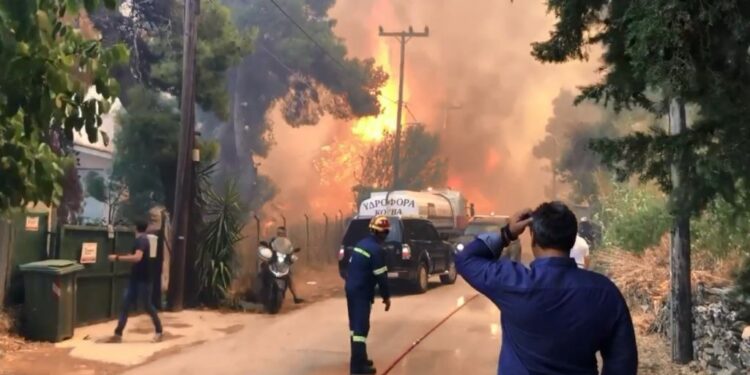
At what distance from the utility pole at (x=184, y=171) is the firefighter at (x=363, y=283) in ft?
20.3

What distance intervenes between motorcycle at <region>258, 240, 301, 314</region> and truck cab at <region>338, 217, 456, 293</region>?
2630 mm

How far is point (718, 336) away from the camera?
7.65 m

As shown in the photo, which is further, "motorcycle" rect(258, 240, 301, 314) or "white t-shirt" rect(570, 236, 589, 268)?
"motorcycle" rect(258, 240, 301, 314)

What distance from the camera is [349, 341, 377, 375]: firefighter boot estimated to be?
25.6 feet

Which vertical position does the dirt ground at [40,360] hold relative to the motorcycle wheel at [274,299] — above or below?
below

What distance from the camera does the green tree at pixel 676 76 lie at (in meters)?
3.96

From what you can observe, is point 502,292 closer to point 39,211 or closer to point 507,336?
point 507,336

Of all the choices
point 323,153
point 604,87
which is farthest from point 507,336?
point 323,153

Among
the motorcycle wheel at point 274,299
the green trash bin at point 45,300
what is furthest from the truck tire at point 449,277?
the green trash bin at point 45,300

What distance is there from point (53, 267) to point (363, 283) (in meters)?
Result: 4.14

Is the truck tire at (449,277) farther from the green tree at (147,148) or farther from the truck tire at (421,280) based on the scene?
the green tree at (147,148)

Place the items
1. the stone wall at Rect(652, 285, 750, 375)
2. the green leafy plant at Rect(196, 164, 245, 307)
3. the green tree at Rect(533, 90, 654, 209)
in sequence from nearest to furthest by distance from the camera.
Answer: the stone wall at Rect(652, 285, 750, 375), the green leafy plant at Rect(196, 164, 245, 307), the green tree at Rect(533, 90, 654, 209)

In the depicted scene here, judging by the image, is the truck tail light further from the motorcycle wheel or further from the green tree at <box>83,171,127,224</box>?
the green tree at <box>83,171,127,224</box>

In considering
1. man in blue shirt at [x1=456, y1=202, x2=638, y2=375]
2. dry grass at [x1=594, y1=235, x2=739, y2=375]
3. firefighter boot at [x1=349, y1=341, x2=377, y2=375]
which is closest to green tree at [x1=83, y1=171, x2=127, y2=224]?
dry grass at [x1=594, y1=235, x2=739, y2=375]
